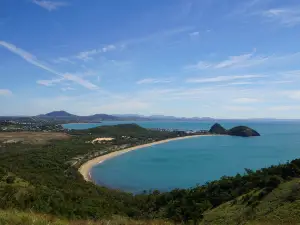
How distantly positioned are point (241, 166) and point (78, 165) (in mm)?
36269

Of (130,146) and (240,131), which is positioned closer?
(130,146)

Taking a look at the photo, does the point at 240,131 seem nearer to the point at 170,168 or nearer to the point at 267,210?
the point at 170,168

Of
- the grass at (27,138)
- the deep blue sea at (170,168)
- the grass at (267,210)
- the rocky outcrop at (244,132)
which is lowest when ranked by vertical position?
the deep blue sea at (170,168)

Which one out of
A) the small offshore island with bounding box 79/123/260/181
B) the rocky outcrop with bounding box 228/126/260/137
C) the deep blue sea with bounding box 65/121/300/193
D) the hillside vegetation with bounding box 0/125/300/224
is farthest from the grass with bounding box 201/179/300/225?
the rocky outcrop with bounding box 228/126/260/137

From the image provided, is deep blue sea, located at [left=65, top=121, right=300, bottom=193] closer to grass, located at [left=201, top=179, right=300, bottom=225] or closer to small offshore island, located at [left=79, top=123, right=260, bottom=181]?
small offshore island, located at [left=79, top=123, right=260, bottom=181]

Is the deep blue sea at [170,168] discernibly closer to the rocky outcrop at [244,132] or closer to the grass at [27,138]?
the grass at [27,138]

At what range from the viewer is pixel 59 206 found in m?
17.2

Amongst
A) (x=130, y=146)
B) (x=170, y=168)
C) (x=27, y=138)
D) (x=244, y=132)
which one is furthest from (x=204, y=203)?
(x=244, y=132)

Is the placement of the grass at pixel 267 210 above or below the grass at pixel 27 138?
above

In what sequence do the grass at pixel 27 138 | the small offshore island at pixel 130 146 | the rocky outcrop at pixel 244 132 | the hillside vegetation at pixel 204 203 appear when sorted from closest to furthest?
1. the hillside vegetation at pixel 204 203
2. the small offshore island at pixel 130 146
3. the grass at pixel 27 138
4. the rocky outcrop at pixel 244 132

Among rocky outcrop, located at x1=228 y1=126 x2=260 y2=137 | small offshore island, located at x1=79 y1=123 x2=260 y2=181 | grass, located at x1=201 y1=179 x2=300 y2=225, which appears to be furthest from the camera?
rocky outcrop, located at x1=228 y1=126 x2=260 y2=137

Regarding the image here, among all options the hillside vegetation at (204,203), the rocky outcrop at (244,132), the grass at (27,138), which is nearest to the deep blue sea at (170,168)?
the hillside vegetation at (204,203)

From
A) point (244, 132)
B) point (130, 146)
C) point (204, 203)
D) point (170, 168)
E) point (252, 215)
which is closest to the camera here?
point (252, 215)

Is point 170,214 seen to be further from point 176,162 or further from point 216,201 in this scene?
point 176,162
